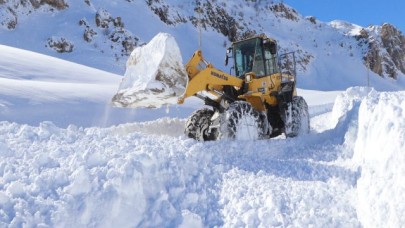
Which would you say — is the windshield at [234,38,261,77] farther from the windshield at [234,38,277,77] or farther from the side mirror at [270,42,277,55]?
the side mirror at [270,42,277,55]

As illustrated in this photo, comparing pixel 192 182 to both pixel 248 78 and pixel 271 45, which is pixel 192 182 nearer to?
pixel 248 78

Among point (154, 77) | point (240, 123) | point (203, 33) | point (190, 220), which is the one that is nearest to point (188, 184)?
point (190, 220)

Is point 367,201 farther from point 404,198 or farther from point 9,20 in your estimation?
point 9,20

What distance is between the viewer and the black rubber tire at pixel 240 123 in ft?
28.6

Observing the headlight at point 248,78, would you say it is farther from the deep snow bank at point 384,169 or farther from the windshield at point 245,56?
the deep snow bank at point 384,169

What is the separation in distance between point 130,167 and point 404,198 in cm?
292

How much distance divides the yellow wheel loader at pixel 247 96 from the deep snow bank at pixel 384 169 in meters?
3.12

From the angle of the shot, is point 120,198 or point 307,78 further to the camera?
point 307,78

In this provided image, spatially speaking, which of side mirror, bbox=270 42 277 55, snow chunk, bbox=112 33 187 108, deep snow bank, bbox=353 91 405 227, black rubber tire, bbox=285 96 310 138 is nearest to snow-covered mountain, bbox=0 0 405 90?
black rubber tire, bbox=285 96 310 138

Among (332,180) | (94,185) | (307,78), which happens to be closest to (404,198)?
(332,180)

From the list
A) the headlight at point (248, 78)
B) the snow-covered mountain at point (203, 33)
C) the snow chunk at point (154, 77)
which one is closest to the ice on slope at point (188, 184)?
the snow chunk at point (154, 77)

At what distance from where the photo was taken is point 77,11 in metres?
34.4

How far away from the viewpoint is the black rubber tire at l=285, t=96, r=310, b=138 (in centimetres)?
1050

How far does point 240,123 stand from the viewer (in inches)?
348
